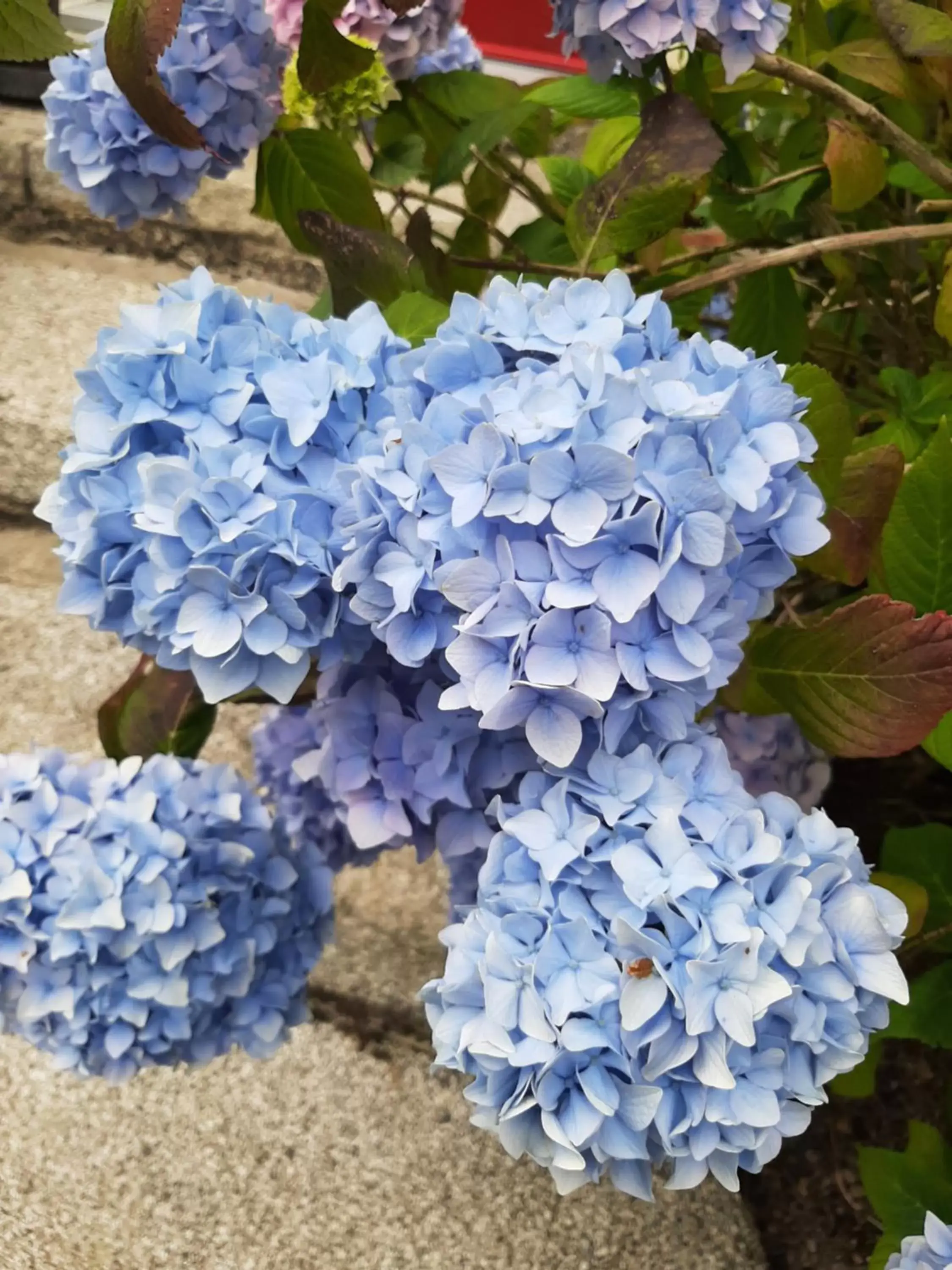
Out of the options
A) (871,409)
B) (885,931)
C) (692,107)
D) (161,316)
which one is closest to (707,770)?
(885,931)

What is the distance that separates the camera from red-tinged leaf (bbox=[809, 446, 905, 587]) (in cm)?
48

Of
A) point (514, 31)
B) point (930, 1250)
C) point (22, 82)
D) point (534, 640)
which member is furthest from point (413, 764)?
point (514, 31)

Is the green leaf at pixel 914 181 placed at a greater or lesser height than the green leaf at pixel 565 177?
greater

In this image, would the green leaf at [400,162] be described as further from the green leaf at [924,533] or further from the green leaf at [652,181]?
the green leaf at [924,533]

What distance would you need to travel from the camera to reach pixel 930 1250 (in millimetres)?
450

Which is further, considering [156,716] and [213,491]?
[156,716]

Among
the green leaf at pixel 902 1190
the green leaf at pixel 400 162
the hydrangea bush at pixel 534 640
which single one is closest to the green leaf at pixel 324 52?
the hydrangea bush at pixel 534 640

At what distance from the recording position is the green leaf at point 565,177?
802 millimetres

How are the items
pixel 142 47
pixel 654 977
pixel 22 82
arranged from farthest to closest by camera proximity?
1. pixel 22 82
2. pixel 142 47
3. pixel 654 977

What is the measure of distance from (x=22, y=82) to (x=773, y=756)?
164 cm

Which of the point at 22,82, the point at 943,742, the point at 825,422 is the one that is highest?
the point at 825,422

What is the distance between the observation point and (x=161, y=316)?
37cm

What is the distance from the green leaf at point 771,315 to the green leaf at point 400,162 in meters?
0.23

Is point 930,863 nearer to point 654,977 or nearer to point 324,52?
A: point 654,977
